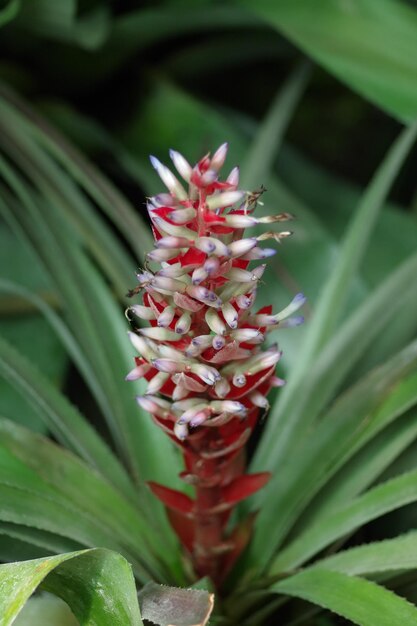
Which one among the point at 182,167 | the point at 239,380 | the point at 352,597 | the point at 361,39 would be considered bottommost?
the point at 352,597

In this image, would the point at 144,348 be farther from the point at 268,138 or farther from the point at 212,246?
the point at 268,138

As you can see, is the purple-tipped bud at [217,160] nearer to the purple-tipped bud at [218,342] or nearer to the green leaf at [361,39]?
the purple-tipped bud at [218,342]

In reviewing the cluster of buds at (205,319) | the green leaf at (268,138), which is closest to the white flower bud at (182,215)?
the cluster of buds at (205,319)

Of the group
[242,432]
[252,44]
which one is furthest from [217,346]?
[252,44]

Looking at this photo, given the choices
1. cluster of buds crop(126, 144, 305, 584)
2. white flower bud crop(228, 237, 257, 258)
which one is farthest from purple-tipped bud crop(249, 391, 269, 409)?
white flower bud crop(228, 237, 257, 258)

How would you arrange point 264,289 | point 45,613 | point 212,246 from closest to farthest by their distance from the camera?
point 212,246
point 45,613
point 264,289

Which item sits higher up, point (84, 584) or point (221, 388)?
point (221, 388)

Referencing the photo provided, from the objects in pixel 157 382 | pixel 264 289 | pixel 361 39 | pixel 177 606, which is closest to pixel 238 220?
pixel 157 382

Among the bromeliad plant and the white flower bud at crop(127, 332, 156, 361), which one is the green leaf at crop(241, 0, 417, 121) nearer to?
the bromeliad plant
